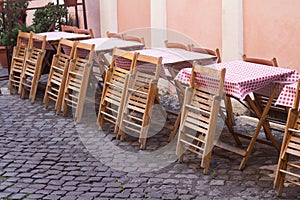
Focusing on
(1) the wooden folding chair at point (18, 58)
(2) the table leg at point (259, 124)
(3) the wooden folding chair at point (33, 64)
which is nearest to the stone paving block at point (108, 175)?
(2) the table leg at point (259, 124)

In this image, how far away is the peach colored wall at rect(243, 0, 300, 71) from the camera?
8.12 m

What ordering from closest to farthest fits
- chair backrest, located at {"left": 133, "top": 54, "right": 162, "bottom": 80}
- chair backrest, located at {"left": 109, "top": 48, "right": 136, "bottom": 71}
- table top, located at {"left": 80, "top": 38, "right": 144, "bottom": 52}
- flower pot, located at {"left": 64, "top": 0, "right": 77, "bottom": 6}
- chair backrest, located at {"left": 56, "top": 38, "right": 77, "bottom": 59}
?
chair backrest, located at {"left": 133, "top": 54, "right": 162, "bottom": 80} < chair backrest, located at {"left": 109, "top": 48, "right": 136, "bottom": 71} < table top, located at {"left": 80, "top": 38, "right": 144, "bottom": 52} < chair backrest, located at {"left": 56, "top": 38, "right": 77, "bottom": 59} < flower pot, located at {"left": 64, "top": 0, "right": 77, "bottom": 6}

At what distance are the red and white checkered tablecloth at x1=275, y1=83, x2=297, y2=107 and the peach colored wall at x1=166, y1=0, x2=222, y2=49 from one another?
9.99 ft

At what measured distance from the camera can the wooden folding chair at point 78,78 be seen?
28.5ft

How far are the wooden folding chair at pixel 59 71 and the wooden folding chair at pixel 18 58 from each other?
87 cm

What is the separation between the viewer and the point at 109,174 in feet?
22.1

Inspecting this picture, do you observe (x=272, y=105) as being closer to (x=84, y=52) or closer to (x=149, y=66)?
(x=149, y=66)

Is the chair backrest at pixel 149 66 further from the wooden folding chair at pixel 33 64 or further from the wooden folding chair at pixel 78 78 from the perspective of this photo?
the wooden folding chair at pixel 33 64

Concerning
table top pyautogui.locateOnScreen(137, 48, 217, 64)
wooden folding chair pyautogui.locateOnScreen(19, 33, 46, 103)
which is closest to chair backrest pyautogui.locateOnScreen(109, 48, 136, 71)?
table top pyautogui.locateOnScreen(137, 48, 217, 64)

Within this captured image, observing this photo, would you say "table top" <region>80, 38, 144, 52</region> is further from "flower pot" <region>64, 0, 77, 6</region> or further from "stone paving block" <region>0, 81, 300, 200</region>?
"flower pot" <region>64, 0, 77, 6</region>

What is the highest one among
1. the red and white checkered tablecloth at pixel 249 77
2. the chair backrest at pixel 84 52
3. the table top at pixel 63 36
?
the table top at pixel 63 36

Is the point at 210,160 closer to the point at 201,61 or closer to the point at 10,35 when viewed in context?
the point at 201,61

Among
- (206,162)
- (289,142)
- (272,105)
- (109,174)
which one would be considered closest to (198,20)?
(272,105)

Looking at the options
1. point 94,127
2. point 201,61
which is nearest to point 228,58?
point 201,61
